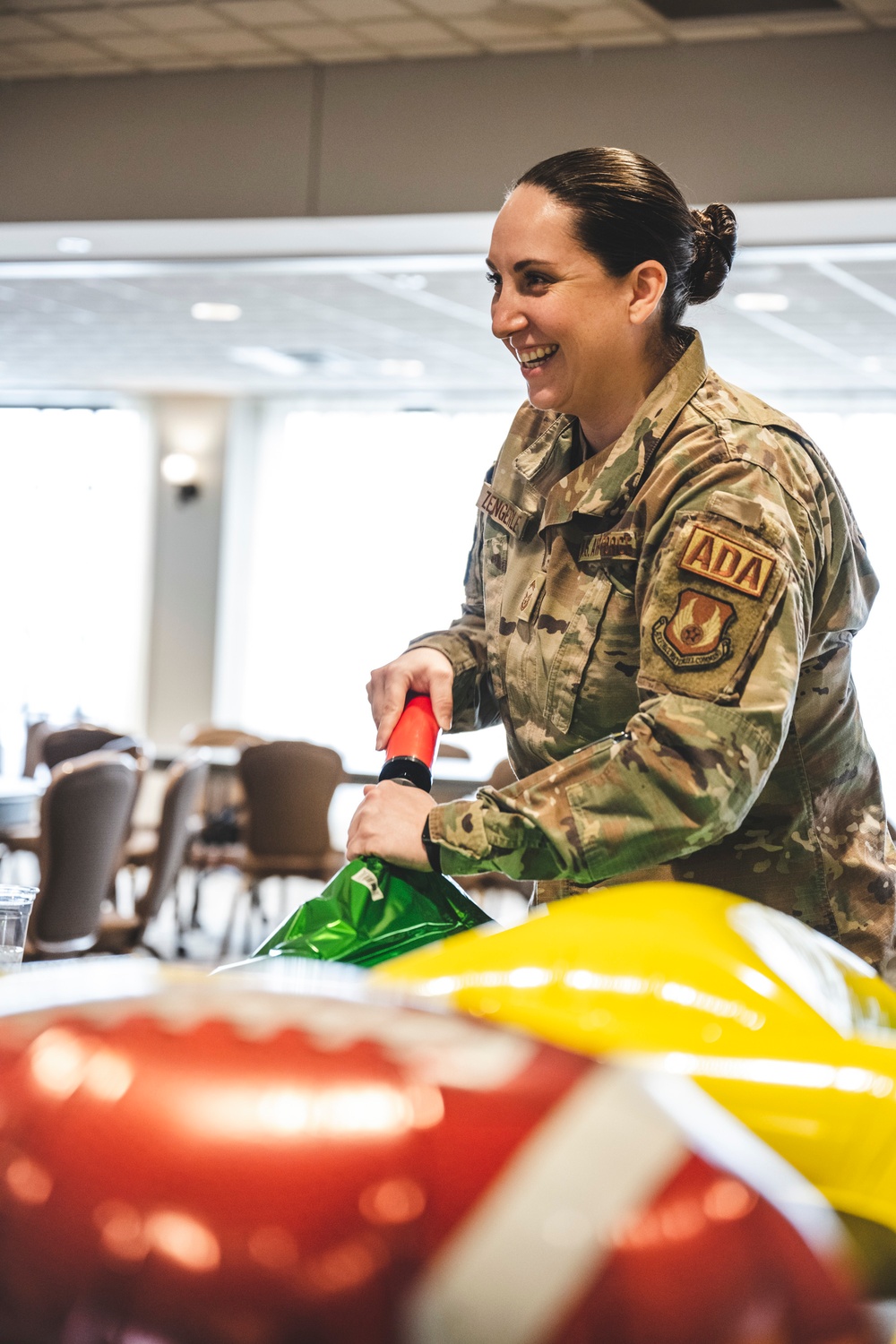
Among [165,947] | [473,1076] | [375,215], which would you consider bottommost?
[165,947]

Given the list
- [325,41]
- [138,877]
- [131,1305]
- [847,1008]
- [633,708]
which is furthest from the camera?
[138,877]

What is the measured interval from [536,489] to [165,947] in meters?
6.24

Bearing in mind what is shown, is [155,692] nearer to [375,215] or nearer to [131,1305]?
[375,215]

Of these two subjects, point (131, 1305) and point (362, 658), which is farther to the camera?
point (362, 658)

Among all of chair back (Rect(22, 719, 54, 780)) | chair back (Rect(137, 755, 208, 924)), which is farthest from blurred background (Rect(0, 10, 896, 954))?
chair back (Rect(137, 755, 208, 924))

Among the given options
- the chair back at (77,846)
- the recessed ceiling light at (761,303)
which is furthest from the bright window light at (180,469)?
the chair back at (77,846)

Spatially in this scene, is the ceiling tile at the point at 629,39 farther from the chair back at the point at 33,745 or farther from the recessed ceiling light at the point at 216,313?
the chair back at the point at 33,745

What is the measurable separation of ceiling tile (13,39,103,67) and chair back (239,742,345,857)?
268 centimetres

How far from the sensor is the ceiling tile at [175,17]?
473 cm

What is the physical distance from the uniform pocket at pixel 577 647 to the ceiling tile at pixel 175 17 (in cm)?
424

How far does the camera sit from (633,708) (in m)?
1.15

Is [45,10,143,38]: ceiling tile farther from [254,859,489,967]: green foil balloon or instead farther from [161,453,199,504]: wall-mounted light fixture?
[161,453,199,504]: wall-mounted light fixture

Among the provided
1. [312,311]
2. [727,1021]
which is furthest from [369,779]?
[727,1021]

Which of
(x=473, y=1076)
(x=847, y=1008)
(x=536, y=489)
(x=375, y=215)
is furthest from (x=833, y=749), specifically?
(x=375, y=215)
